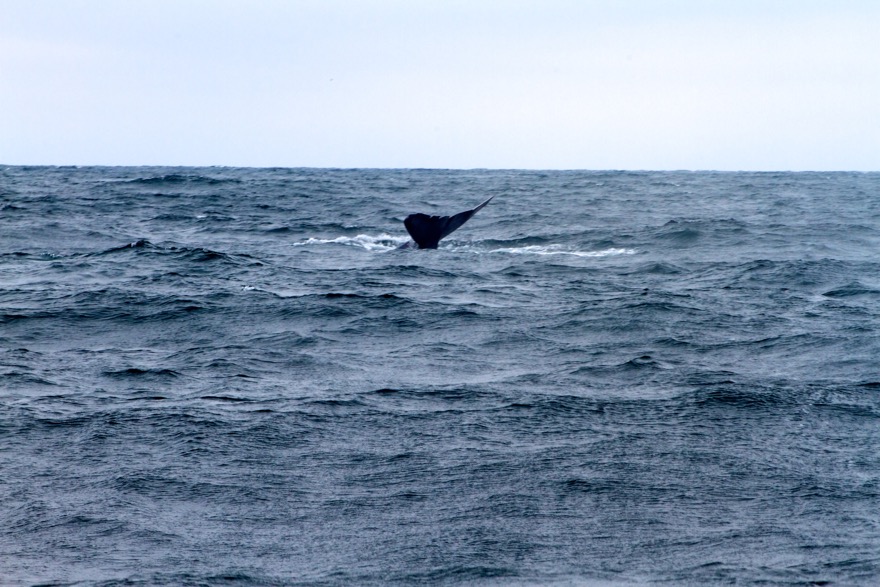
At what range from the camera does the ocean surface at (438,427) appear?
17.7 feet

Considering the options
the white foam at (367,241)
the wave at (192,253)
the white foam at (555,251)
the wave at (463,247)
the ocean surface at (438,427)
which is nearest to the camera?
the ocean surface at (438,427)

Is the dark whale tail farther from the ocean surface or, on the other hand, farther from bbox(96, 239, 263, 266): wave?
the ocean surface

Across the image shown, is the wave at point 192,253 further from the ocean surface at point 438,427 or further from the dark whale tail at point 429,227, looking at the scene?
A: the dark whale tail at point 429,227

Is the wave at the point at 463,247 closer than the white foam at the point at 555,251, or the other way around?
the white foam at the point at 555,251

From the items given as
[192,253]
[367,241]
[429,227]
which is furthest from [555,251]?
[192,253]

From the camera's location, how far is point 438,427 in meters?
7.98

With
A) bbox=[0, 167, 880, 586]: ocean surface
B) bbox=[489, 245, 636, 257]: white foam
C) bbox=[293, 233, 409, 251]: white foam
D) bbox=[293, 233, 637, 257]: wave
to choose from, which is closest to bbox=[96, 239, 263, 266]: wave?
bbox=[0, 167, 880, 586]: ocean surface

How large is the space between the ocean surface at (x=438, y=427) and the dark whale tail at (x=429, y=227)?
464 cm

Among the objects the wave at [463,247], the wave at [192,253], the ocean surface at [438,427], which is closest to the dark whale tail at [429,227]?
the wave at [463,247]

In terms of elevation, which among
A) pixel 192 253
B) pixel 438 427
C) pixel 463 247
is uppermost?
pixel 463 247

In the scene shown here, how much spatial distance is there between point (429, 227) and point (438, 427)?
15836mm

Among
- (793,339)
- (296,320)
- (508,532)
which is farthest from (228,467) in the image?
(793,339)

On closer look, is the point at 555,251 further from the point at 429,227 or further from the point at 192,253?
the point at 192,253

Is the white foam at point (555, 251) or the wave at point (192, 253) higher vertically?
the white foam at point (555, 251)
